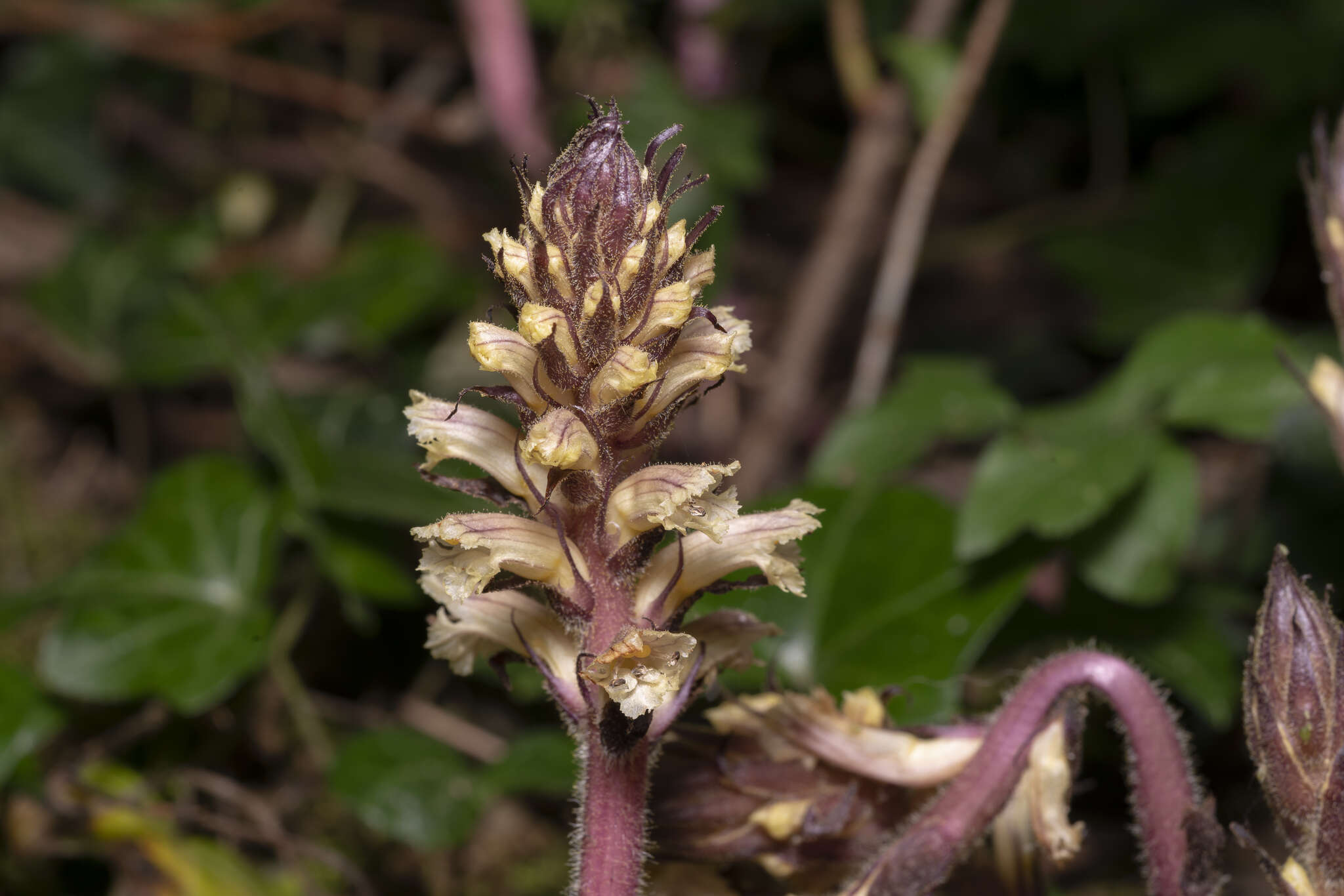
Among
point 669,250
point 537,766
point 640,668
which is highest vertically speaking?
point 669,250

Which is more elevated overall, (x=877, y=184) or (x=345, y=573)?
(x=877, y=184)

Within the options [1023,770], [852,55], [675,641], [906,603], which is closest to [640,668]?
[675,641]

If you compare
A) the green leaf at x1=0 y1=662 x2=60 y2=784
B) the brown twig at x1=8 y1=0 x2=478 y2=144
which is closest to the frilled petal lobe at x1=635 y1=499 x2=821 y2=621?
the green leaf at x1=0 y1=662 x2=60 y2=784

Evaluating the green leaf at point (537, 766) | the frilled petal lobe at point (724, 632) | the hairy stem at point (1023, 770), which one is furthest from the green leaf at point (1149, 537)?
the frilled petal lobe at point (724, 632)

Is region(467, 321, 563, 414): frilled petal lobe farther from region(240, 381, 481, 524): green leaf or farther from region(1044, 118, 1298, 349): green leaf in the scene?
region(1044, 118, 1298, 349): green leaf

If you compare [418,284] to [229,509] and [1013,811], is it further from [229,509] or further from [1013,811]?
[1013,811]

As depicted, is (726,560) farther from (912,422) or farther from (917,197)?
(917,197)

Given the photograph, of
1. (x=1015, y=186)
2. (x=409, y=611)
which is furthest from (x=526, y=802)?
(x=1015, y=186)
